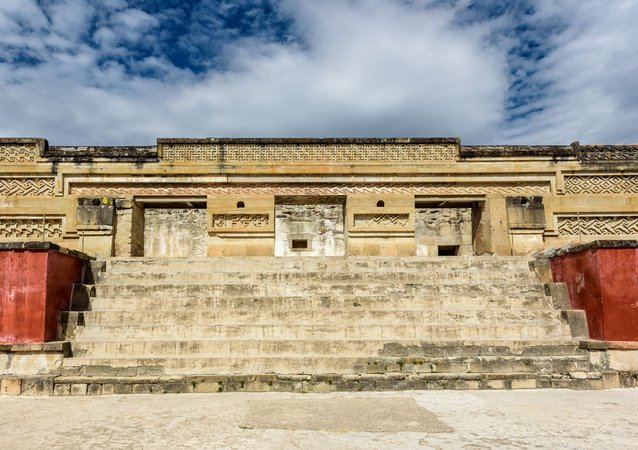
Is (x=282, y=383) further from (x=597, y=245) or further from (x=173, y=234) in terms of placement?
(x=173, y=234)

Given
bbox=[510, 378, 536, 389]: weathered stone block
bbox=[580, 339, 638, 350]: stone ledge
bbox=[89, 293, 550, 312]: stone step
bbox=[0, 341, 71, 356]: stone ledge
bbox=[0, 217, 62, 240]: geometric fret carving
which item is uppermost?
bbox=[0, 217, 62, 240]: geometric fret carving

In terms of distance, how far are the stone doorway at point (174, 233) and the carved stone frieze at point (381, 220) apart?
210 inches

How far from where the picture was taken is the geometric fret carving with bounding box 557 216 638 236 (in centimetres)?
957

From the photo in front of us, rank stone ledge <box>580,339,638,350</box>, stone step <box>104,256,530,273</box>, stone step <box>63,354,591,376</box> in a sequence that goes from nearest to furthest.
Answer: stone step <box>63,354,591,376</box> → stone ledge <box>580,339,638,350</box> → stone step <box>104,256,530,273</box>

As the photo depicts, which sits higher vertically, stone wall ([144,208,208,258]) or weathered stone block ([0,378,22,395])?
stone wall ([144,208,208,258])

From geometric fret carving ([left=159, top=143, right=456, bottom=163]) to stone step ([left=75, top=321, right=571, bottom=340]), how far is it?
4.94 m

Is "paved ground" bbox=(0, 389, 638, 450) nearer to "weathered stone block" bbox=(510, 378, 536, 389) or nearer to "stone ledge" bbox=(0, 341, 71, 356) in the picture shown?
"weathered stone block" bbox=(510, 378, 536, 389)

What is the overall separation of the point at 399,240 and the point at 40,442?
24.7ft

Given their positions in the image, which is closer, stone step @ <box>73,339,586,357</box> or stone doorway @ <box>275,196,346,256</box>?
stone step @ <box>73,339,586,357</box>

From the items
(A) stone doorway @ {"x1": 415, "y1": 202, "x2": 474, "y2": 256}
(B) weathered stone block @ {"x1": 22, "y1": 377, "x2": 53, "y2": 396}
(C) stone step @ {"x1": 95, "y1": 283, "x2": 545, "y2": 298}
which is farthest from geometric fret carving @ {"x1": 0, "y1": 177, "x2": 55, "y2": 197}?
(A) stone doorway @ {"x1": 415, "y1": 202, "x2": 474, "y2": 256}

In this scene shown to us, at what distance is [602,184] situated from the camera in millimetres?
9750

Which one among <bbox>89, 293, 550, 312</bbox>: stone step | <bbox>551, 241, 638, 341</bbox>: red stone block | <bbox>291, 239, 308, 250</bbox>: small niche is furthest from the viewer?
<bbox>291, 239, 308, 250</bbox>: small niche

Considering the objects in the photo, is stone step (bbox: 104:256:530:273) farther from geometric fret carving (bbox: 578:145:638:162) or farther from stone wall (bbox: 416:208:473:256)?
stone wall (bbox: 416:208:473:256)

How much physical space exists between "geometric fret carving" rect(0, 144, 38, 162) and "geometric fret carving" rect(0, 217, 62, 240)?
1.20 meters
